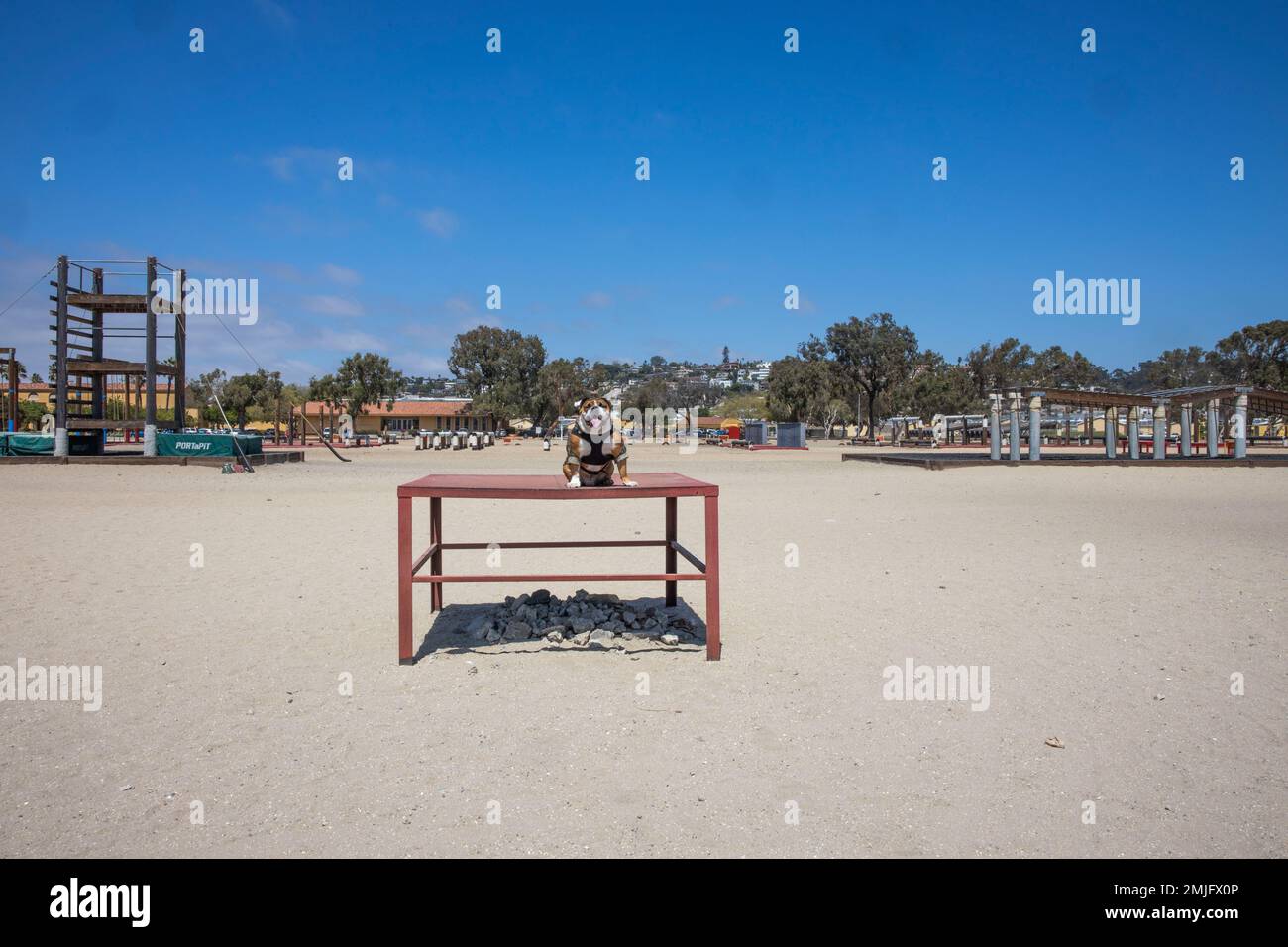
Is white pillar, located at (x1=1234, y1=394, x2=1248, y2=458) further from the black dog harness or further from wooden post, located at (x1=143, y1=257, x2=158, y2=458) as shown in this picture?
wooden post, located at (x1=143, y1=257, x2=158, y2=458)

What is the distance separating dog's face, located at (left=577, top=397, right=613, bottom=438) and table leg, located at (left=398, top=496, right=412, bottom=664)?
1384 mm

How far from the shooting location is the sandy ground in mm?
3191

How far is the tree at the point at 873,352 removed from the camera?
6144 cm

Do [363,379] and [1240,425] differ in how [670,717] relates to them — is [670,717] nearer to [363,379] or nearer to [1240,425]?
[1240,425]

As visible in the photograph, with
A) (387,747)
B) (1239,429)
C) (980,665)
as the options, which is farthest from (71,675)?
(1239,429)

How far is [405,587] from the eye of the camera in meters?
5.39

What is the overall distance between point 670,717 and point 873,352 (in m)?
60.6

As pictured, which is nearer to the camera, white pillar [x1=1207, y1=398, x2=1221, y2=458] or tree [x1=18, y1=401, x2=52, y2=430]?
white pillar [x1=1207, y1=398, x2=1221, y2=458]

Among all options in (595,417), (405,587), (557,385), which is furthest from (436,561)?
(557,385)

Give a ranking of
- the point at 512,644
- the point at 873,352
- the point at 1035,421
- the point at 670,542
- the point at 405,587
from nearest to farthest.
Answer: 1. the point at 405,587
2. the point at 512,644
3. the point at 670,542
4. the point at 1035,421
5. the point at 873,352

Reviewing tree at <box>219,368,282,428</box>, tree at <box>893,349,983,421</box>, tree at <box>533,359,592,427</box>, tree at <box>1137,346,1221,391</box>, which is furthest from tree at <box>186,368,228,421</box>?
tree at <box>1137,346,1221,391</box>

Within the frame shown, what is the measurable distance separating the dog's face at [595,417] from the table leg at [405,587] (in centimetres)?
138

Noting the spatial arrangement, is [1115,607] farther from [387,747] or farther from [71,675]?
[71,675]

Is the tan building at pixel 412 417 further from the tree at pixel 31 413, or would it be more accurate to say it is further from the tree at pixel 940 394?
the tree at pixel 940 394
